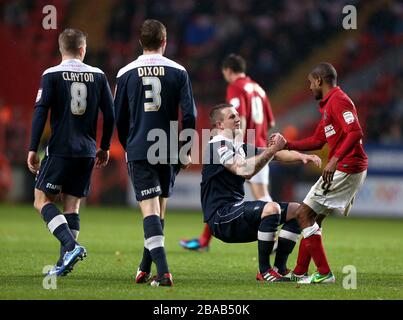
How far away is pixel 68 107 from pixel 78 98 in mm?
123

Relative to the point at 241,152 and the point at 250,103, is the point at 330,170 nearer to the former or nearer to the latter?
the point at 241,152

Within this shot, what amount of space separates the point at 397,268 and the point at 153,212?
3.13 m

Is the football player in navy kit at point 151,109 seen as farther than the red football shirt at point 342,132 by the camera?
No

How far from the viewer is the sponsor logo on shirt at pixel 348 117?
7828 millimetres

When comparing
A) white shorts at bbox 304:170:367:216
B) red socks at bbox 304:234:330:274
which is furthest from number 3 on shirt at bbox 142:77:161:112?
red socks at bbox 304:234:330:274

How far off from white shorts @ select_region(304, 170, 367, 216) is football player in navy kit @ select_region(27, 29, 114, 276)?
6.92ft

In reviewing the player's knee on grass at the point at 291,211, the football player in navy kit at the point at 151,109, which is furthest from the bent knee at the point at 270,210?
the football player in navy kit at the point at 151,109

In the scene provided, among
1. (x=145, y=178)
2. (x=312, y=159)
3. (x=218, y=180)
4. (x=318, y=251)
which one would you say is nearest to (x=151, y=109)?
(x=145, y=178)

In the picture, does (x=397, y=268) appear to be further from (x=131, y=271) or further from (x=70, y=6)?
(x=70, y=6)

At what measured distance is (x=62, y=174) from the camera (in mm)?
8383

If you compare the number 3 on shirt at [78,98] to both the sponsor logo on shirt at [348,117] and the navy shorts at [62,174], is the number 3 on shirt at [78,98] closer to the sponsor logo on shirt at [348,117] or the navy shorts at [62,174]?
the navy shorts at [62,174]

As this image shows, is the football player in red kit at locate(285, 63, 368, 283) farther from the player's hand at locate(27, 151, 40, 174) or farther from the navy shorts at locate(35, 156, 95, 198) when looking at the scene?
the player's hand at locate(27, 151, 40, 174)

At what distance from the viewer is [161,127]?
7.70 meters
